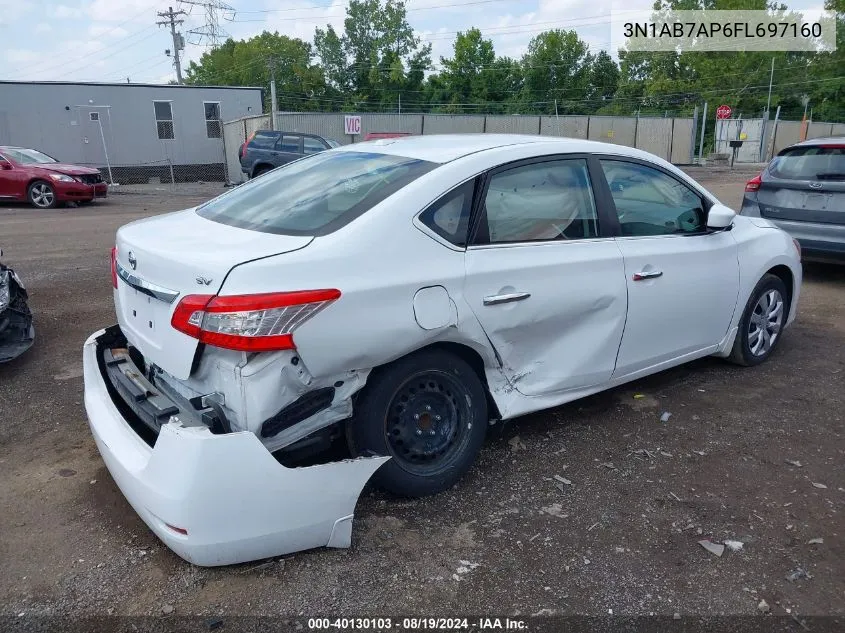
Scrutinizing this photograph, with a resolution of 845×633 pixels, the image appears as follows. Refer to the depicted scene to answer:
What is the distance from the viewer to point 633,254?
12.3 feet

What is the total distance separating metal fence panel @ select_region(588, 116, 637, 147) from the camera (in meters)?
32.4

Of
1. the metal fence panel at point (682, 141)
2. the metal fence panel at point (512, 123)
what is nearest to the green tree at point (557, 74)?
the metal fence panel at point (682, 141)

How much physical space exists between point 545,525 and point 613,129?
108 feet

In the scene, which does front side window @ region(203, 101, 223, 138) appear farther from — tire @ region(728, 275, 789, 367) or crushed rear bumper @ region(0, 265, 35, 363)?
tire @ region(728, 275, 789, 367)

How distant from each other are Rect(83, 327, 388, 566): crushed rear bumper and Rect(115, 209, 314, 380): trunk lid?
12.8 inches

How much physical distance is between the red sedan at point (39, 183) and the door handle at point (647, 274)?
14521 mm

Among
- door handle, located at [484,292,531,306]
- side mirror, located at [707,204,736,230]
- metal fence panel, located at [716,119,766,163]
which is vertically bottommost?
metal fence panel, located at [716,119,766,163]

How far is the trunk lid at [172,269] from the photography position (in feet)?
8.69

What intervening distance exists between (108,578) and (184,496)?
594 mm

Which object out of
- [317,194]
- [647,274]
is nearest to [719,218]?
[647,274]

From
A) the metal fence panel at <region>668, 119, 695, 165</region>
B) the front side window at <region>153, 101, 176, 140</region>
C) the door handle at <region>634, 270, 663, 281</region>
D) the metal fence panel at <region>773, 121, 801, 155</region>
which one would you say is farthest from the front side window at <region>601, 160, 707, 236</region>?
the metal fence panel at <region>773, 121, 801, 155</region>

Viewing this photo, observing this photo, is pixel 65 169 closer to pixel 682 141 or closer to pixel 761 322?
pixel 761 322

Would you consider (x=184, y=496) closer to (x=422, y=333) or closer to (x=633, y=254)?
(x=422, y=333)

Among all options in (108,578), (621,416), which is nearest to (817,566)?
(621,416)
